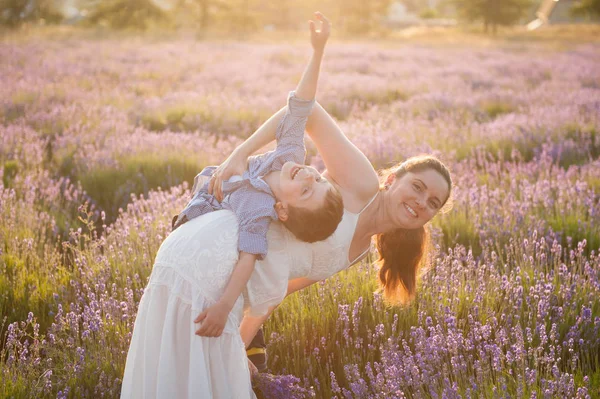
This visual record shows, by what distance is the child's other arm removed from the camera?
222cm

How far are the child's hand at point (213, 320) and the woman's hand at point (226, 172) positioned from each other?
0.54 m

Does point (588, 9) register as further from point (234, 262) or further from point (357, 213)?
point (234, 262)

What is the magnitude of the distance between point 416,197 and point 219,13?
3739 centimetres

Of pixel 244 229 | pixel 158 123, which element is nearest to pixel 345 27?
pixel 158 123

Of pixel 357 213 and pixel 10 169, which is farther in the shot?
pixel 10 169

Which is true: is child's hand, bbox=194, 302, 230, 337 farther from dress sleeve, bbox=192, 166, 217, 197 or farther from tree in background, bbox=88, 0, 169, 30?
tree in background, bbox=88, 0, 169, 30

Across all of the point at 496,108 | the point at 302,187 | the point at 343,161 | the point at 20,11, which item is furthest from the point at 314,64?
the point at 20,11

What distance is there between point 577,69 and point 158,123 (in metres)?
11.7

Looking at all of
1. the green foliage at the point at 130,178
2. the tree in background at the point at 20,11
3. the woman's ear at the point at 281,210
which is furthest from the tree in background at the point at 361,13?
the woman's ear at the point at 281,210

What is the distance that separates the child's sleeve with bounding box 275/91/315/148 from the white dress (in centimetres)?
42

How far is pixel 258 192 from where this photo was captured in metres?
2.43

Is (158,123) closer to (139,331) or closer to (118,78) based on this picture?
(118,78)

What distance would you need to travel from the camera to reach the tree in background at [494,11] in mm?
46344

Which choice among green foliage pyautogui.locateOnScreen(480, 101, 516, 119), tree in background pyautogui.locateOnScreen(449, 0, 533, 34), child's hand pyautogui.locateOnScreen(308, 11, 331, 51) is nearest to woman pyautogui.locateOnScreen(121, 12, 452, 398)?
child's hand pyautogui.locateOnScreen(308, 11, 331, 51)
